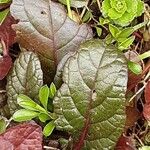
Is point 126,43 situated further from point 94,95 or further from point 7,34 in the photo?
point 7,34

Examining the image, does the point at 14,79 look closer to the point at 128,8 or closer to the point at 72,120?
the point at 72,120

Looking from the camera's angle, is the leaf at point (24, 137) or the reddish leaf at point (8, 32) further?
the reddish leaf at point (8, 32)

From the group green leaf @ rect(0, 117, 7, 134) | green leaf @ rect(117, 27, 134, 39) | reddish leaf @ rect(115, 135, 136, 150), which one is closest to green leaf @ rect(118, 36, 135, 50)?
green leaf @ rect(117, 27, 134, 39)

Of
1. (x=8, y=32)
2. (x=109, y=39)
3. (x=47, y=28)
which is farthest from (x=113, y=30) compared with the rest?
(x=8, y=32)

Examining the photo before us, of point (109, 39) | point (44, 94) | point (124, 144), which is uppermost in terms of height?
point (109, 39)

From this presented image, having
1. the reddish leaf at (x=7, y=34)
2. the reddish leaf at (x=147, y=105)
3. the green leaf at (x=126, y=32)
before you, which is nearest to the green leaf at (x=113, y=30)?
the green leaf at (x=126, y=32)

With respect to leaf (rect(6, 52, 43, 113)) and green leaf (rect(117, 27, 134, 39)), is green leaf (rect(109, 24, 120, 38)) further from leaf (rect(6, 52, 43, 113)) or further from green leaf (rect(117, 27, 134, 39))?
leaf (rect(6, 52, 43, 113))

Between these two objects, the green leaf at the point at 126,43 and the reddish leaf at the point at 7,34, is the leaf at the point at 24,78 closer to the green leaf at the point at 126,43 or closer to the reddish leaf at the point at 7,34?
the reddish leaf at the point at 7,34
